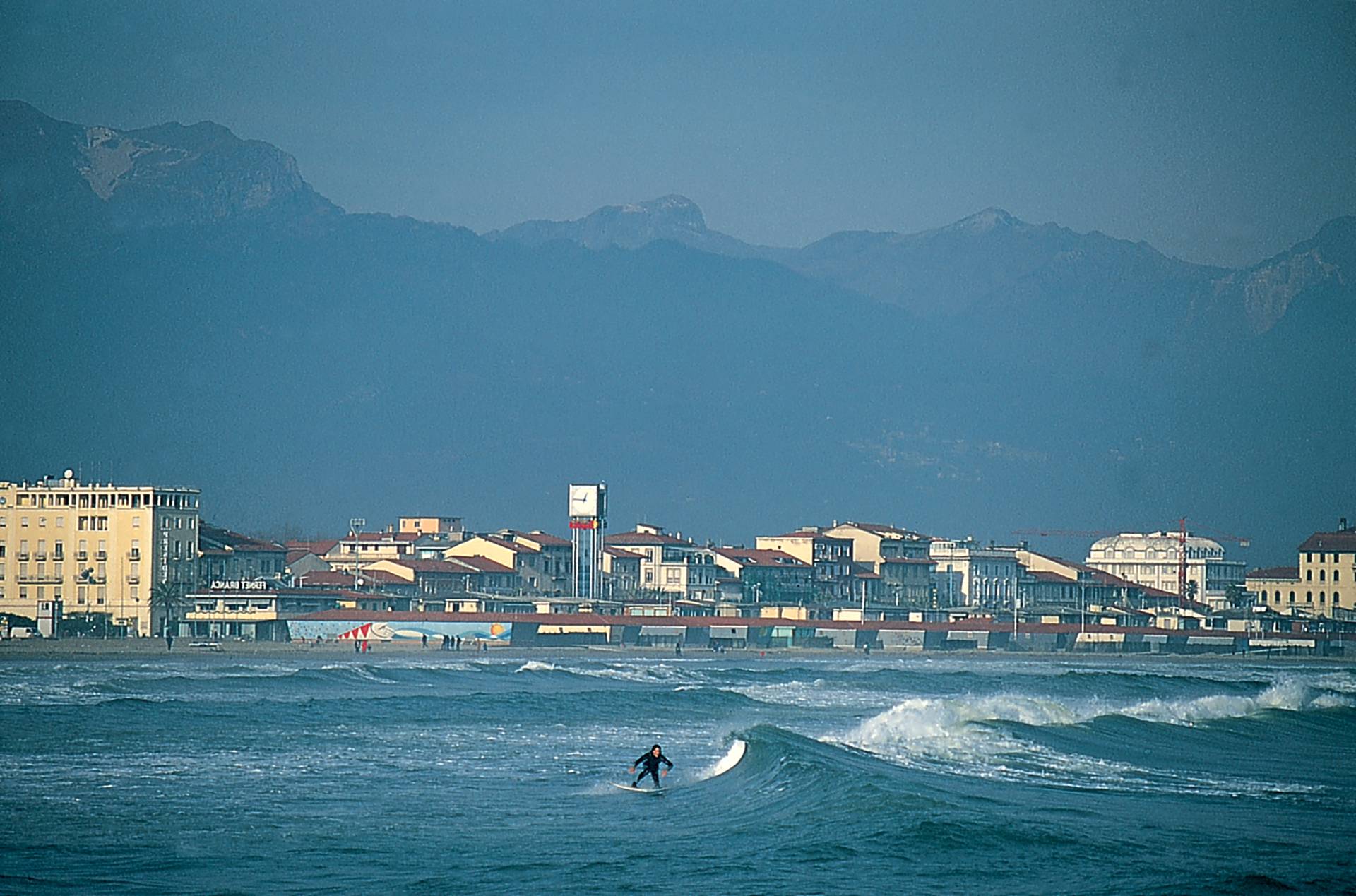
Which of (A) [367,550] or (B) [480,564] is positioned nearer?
Result: (B) [480,564]

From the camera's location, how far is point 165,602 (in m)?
110

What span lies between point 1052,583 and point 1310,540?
20.6m

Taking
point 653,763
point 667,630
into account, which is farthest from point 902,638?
point 653,763

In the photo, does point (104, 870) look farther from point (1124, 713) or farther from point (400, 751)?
point (1124, 713)

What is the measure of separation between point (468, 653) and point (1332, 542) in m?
79.7

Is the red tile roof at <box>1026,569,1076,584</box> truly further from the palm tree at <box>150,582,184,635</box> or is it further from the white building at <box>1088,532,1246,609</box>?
the palm tree at <box>150,582,184,635</box>

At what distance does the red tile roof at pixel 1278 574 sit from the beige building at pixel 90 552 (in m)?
86.5

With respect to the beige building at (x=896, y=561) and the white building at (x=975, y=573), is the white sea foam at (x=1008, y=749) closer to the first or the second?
the beige building at (x=896, y=561)

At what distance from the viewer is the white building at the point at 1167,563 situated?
171000mm

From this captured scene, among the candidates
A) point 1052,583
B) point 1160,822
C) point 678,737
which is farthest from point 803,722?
point 1052,583

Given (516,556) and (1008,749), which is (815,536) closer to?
(516,556)

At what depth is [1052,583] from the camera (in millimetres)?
154125

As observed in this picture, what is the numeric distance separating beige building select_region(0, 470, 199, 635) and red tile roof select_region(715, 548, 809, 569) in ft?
141

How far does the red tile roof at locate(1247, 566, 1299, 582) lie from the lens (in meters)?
156
